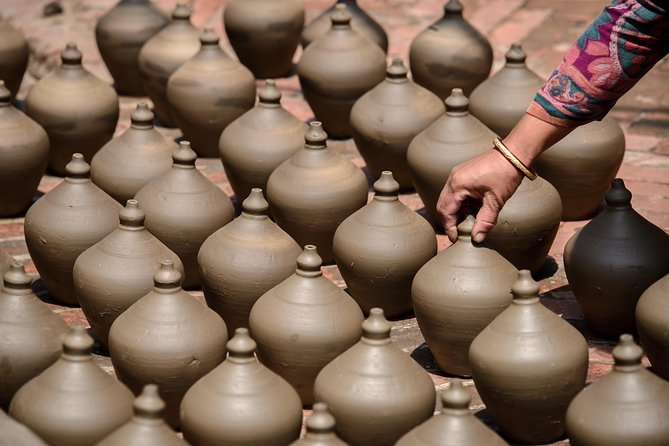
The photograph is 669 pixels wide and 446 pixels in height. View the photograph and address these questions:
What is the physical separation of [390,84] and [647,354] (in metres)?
2.13

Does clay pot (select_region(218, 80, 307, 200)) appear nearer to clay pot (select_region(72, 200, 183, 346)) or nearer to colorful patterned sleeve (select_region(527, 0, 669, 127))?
clay pot (select_region(72, 200, 183, 346))

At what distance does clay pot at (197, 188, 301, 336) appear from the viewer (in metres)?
4.41

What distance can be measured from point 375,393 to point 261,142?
2.18 m

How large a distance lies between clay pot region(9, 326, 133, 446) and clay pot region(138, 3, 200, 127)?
131 inches

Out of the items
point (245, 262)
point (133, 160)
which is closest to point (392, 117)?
point (133, 160)

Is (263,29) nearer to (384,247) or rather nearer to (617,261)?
(384,247)

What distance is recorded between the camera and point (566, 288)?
5.07 metres

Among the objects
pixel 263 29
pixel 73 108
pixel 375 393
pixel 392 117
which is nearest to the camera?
pixel 375 393

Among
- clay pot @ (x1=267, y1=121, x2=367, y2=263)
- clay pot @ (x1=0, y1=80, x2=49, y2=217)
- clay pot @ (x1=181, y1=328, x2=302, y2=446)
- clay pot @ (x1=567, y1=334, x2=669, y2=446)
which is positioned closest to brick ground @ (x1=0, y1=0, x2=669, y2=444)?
clay pot @ (x1=0, y1=80, x2=49, y2=217)

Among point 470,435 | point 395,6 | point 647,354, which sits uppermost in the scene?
point 470,435

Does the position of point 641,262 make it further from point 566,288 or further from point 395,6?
point 395,6

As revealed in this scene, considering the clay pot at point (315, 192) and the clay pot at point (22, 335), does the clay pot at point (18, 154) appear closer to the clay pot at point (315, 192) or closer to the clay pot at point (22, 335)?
the clay pot at point (315, 192)

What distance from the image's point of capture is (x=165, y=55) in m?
6.73

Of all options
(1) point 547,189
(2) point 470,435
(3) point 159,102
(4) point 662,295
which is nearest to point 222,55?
(3) point 159,102
